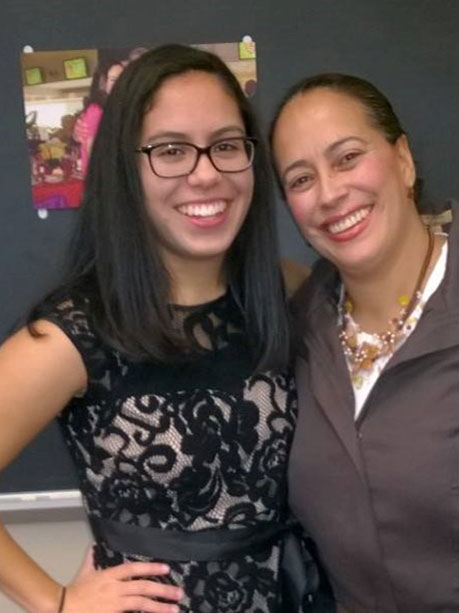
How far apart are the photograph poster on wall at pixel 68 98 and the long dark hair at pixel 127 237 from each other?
0.35 meters

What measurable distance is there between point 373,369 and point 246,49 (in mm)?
708

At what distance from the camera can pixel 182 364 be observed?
1.22 meters

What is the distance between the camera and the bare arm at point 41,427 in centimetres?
115

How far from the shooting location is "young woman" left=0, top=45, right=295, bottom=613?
1.18 meters

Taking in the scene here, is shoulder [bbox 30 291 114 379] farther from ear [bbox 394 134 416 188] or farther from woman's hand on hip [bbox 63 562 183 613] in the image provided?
ear [bbox 394 134 416 188]

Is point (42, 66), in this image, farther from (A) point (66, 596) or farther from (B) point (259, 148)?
(A) point (66, 596)

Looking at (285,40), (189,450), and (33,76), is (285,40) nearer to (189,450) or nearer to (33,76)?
(33,76)

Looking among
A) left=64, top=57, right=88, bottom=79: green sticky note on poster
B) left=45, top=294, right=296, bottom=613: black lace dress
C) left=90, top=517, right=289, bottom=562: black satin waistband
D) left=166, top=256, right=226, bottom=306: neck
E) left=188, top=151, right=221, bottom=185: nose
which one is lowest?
left=90, top=517, right=289, bottom=562: black satin waistband

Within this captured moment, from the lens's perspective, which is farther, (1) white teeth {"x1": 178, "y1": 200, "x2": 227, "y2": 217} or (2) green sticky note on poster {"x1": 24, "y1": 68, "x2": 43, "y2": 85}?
(2) green sticky note on poster {"x1": 24, "y1": 68, "x2": 43, "y2": 85}

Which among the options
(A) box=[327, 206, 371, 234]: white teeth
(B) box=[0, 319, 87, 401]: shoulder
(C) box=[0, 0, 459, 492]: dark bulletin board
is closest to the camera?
(B) box=[0, 319, 87, 401]: shoulder

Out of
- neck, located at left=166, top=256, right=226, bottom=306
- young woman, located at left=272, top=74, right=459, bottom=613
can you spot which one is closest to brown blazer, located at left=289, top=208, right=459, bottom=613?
young woman, located at left=272, top=74, right=459, bottom=613

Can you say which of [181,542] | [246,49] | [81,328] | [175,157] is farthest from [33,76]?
[181,542]

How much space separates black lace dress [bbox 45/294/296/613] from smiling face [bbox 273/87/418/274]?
0.24 metres

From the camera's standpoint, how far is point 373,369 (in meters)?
1.29
